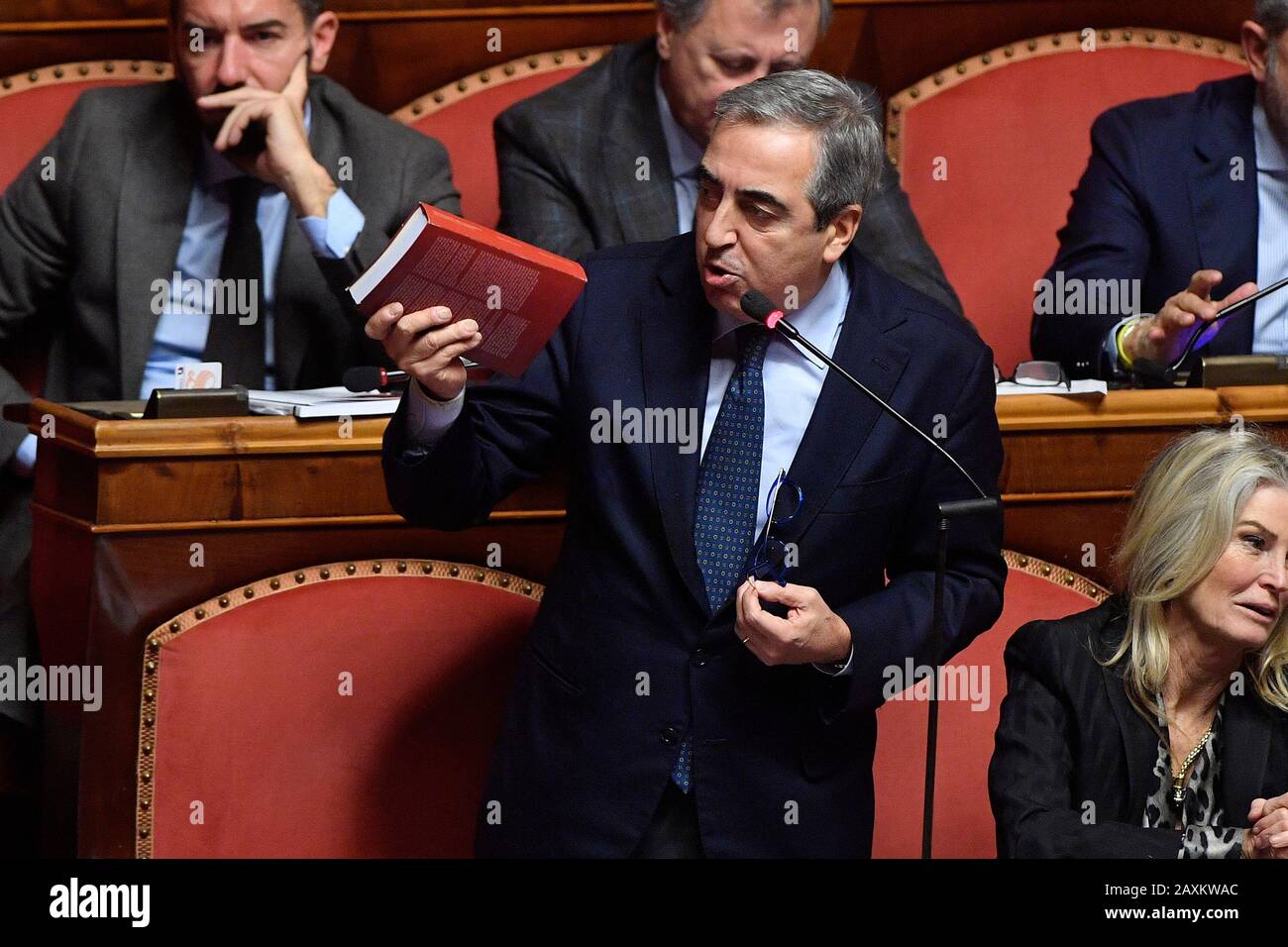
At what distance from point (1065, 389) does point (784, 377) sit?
0.47 m

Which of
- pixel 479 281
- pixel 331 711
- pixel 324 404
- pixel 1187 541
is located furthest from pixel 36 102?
pixel 1187 541

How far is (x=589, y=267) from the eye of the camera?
67.2 inches

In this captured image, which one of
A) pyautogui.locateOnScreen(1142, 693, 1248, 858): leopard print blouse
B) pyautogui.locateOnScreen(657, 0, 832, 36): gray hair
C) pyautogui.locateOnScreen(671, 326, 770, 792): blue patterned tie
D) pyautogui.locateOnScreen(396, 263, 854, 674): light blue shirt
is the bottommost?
pyautogui.locateOnScreen(1142, 693, 1248, 858): leopard print blouse

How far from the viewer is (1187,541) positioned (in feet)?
5.41

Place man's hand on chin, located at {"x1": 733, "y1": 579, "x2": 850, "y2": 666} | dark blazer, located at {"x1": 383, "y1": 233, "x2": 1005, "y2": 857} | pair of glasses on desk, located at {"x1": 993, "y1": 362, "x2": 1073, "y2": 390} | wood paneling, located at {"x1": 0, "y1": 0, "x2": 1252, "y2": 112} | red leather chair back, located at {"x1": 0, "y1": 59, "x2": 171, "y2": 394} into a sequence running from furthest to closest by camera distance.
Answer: wood paneling, located at {"x1": 0, "y1": 0, "x2": 1252, "y2": 112}, red leather chair back, located at {"x1": 0, "y1": 59, "x2": 171, "y2": 394}, pair of glasses on desk, located at {"x1": 993, "y1": 362, "x2": 1073, "y2": 390}, dark blazer, located at {"x1": 383, "y1": 233, "x2": 1005, "y2": 857}, man's hand on chin, located at {"x1": 733, "y1": 579, "x2": 850, "y2": 666}

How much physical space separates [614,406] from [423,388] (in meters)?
0.17

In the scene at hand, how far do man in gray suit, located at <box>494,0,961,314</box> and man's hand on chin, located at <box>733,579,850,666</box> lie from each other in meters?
0.85

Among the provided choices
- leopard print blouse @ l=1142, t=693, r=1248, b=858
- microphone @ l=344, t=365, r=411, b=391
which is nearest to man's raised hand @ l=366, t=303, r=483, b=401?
microphone @ l=344, t=365, r=411, b=391

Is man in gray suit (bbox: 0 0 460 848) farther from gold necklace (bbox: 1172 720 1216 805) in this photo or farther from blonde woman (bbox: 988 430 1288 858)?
gold necklace (bbox: 1172 720 1216 805)

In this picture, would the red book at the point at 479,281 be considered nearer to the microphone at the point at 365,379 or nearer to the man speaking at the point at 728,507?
the man speaking at the point at 728,507

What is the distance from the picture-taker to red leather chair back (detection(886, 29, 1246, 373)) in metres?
2.72

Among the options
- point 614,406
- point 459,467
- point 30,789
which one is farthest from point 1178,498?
point 30,789

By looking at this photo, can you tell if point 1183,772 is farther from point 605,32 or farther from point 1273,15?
point 605,32

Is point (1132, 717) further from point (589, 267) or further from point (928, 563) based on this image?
point (589, 267)
